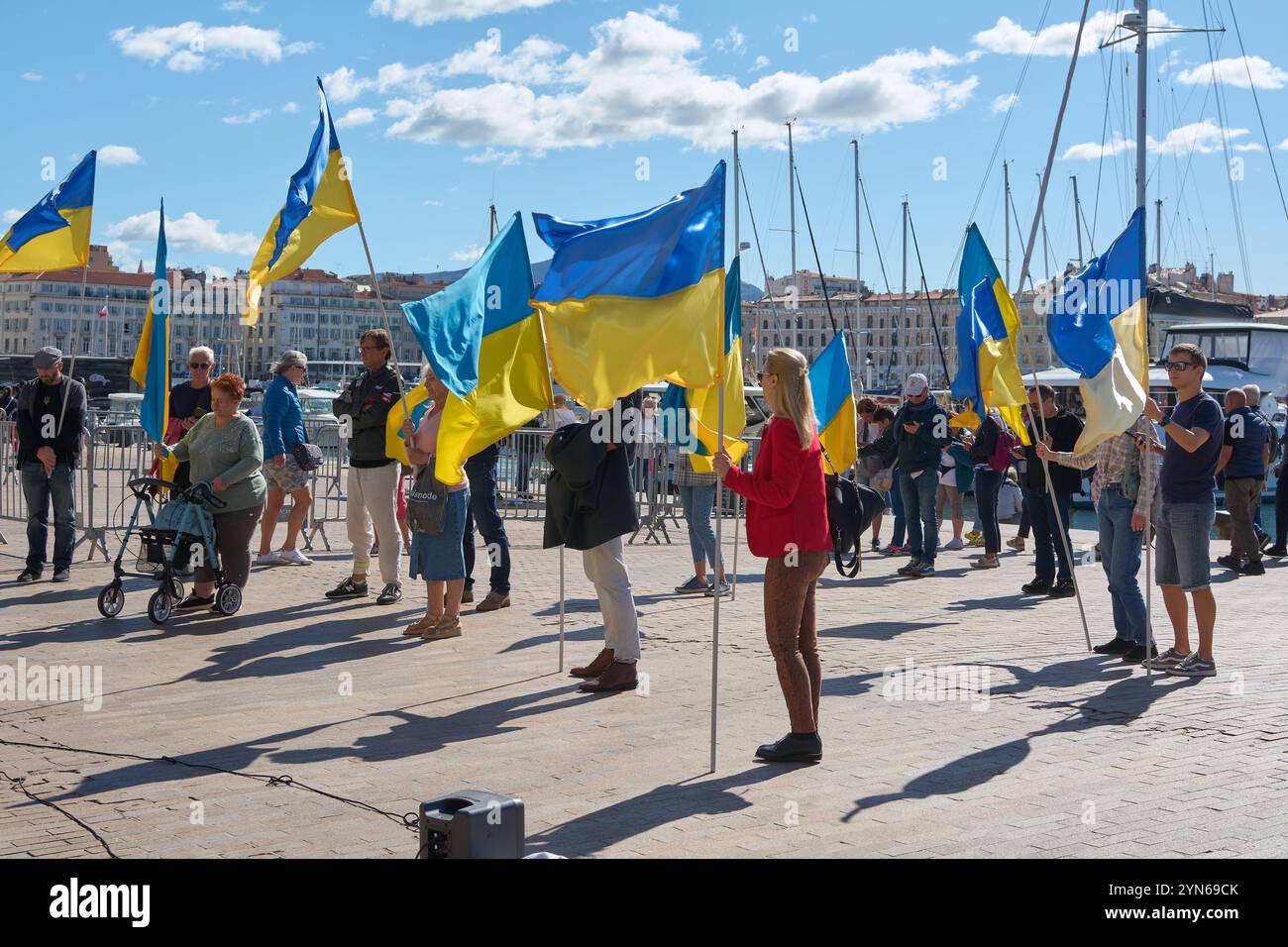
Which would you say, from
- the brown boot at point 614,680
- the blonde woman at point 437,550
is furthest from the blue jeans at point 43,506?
the brown boot at point 614,680

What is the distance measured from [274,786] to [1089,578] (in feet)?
35.3

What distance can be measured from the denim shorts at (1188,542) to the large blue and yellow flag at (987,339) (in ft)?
5.85

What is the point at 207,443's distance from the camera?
11219 millimetres

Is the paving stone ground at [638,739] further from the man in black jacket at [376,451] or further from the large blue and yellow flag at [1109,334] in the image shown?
the large blue and yellow flag at [1109,334]

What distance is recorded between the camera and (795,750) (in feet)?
22.7

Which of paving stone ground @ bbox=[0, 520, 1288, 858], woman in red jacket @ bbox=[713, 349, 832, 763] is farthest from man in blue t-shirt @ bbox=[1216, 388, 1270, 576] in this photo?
woman in red jacket @ bbox=[713, 349, 832, 763]

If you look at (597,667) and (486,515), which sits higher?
(486,515)

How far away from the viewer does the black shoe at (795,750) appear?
690 cm

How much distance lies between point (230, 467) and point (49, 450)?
2527 mm

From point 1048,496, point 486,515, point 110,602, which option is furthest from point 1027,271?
point 110,602

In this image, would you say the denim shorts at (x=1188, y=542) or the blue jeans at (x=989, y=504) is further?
the blue jeans at (x=989, y=504)

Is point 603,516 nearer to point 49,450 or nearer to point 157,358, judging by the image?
point 157,358

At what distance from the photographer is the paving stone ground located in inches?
226
